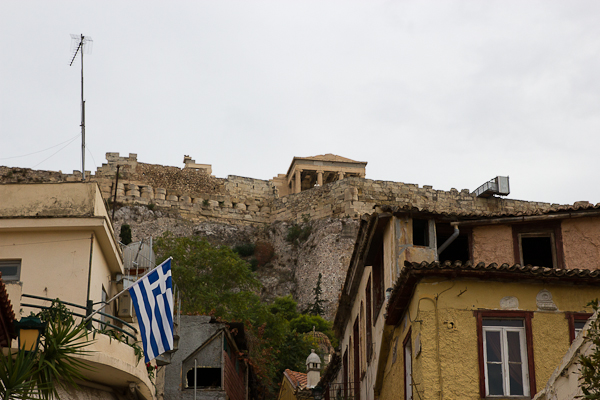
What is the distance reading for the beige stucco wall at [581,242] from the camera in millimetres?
14719

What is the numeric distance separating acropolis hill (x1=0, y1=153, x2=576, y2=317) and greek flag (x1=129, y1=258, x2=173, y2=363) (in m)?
35.4

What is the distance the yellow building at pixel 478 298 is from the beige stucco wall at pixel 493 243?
16mm

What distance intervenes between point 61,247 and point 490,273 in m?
8.32

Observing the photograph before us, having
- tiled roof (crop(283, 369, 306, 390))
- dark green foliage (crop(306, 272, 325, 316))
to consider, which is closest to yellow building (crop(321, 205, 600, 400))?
tiled roof (crop(283, 369, 306, 390))

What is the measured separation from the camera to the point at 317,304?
169ft

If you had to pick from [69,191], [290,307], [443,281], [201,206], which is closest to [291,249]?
[201,206]

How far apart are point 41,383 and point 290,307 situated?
35173mm

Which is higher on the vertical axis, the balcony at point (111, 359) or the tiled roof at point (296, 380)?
the balcony at point (111, 359)

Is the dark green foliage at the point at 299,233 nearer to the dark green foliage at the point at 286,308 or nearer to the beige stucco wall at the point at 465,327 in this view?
the dark green foliage at the point at 286,308

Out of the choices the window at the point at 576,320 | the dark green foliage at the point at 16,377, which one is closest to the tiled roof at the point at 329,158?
the window at the point at 576,320

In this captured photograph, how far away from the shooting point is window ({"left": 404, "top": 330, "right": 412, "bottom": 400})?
43.2ft

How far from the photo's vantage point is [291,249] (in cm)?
5878

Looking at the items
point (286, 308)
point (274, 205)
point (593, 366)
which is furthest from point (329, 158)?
point (593, 366)

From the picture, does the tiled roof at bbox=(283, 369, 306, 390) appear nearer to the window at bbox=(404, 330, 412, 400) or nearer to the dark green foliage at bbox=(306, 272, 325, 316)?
the window at bbox=(404, 330, 412, 400)
